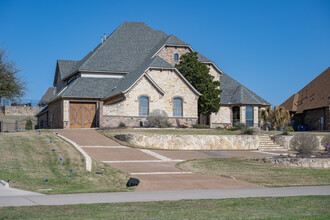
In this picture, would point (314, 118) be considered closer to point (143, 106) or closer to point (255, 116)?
point (255, 116)

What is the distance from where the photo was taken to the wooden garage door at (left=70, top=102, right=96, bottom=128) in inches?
1522

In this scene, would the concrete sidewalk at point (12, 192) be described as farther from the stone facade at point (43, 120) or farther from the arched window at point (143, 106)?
the stone facade at point (43, 120)

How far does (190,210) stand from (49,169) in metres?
10.5

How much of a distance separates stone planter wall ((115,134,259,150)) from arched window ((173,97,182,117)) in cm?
847

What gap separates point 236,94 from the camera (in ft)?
148

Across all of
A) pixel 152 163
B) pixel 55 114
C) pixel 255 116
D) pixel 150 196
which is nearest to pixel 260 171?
pixel 152 163

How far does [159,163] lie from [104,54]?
2482cm

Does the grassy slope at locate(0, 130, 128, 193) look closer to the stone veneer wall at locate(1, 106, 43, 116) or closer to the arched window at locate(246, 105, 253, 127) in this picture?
the arched window at locate(246, 105, 253, 127)

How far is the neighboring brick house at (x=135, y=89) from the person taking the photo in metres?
37.4

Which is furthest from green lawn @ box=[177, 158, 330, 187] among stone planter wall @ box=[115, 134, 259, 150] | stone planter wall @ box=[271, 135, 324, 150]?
stone planter wall @ box=[271, 135, 324, 150]

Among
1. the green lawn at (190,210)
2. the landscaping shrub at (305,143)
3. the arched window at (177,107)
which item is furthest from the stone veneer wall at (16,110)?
the green lawn at (190,210)

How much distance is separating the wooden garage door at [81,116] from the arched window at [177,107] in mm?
7646

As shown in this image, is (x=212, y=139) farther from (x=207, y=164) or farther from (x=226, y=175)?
(x=226, y=175)

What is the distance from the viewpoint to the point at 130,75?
40875mm
